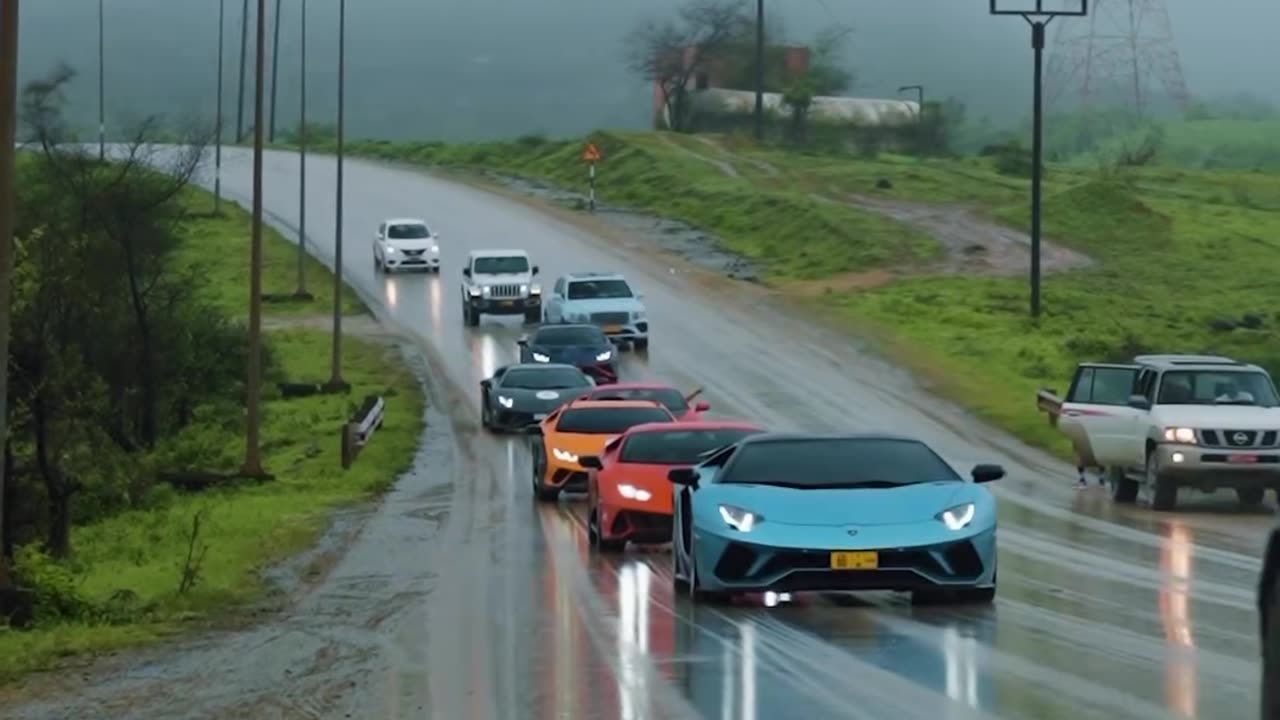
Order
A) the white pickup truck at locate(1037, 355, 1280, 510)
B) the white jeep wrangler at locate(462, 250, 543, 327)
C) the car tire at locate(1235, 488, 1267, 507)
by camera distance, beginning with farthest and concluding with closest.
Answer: the white jeep wrangler at locate(462, 250, 543, 327)
the car tire at locate(1235, 488, 1267, 507)
the white pickup truck at locate(1037, 355, 1280, 510)

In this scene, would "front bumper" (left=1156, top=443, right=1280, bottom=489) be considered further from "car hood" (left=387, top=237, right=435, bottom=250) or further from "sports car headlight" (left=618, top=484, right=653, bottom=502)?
"car hood" (left=387, top=237, right=435, bottom=250)

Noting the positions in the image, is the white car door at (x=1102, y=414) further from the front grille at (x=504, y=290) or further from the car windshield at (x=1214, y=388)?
the front grille at (x=504, y=290)

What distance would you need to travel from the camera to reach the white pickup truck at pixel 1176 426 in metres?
30.2

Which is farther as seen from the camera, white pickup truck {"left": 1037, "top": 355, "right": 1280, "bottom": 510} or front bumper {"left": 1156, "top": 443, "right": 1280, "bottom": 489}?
white pickup truck {"left": 1037, "top": 355, "right": 1280, "bottom": 510}

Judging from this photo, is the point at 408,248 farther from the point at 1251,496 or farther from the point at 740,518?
the point at 740,518

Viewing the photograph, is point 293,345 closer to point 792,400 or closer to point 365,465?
point 792,400

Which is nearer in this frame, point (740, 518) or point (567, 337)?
point (740, 518)

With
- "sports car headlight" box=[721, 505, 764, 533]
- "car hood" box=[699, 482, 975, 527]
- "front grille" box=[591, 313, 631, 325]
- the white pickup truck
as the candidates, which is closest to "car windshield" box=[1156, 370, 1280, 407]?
the white pickup truck

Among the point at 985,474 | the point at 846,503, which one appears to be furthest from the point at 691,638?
the point at 985,474

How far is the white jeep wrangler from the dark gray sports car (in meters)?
19.1

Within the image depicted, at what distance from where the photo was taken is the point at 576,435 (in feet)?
107

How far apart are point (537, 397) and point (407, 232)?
36.7 m

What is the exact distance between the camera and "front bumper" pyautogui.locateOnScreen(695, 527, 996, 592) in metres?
17.5

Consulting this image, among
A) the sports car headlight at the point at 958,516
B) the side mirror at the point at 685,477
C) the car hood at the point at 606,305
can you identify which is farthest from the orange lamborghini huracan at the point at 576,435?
the car hood at the point at 606,305
